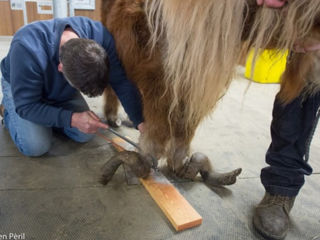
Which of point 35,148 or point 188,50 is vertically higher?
point 188,50

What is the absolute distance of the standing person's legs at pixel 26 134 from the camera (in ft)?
3.80

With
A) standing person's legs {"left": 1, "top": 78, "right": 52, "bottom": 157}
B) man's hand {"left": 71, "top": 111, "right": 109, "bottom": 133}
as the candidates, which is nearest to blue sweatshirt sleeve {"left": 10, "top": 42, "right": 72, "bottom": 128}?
man's hand {"left": 71, "top": 111, "right": 109, "bottom": 133}

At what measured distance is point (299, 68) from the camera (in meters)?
0.80

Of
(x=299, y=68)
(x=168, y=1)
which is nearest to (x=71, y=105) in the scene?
(x=168, y=1)

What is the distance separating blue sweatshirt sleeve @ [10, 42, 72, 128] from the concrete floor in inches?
9.1

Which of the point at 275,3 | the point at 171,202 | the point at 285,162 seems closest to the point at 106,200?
the point at 171,202

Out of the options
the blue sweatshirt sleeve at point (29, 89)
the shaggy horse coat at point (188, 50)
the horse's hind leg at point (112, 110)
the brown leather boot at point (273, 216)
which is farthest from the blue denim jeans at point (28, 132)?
the brown leather boot at point (273, 216)

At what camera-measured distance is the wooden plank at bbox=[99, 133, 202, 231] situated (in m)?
0.85

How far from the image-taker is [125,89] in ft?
3.67

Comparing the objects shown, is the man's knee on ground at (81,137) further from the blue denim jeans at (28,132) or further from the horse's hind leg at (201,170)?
the horse's hind leg at (201,170)

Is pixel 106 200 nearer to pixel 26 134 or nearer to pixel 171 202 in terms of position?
pixel 171 202

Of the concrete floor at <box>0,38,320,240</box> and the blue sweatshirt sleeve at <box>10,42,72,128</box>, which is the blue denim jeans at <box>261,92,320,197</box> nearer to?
the concrete floor at <box>0,38,320,240</box>

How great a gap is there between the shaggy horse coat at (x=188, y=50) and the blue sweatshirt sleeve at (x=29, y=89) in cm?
32

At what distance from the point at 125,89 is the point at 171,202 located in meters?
0.50
